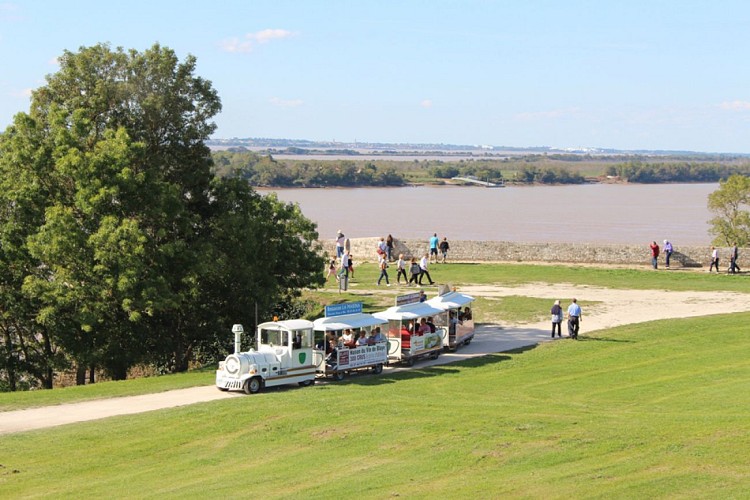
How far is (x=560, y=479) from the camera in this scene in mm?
15781

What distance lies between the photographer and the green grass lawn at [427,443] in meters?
15.9

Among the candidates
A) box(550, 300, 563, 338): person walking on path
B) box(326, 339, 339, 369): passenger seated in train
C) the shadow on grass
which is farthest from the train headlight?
the shadow on grass

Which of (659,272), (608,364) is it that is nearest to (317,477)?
(608,364)

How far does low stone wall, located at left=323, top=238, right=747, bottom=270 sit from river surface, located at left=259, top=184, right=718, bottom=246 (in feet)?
31.8

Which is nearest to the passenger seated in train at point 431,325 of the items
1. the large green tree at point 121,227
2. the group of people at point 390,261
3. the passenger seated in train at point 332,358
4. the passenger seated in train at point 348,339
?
the passenger seated in train at point 348,339

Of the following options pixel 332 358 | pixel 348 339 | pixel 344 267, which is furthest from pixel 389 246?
pixel 332 358

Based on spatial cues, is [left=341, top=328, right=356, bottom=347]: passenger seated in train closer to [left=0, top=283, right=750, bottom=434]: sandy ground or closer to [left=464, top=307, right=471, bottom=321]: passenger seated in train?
[left=0, top=283, right=750, bottom=434]: sandy ground

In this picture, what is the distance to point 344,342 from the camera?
86.9ft

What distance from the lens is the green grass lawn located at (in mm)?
15891

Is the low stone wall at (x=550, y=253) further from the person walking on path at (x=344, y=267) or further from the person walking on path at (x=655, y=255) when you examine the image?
the person walking on path at (x=344, y=267)

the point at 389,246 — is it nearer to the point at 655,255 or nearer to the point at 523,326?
the point at 655,255

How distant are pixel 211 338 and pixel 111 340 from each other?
4.03 m

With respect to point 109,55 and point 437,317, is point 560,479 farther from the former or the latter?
point 109,55

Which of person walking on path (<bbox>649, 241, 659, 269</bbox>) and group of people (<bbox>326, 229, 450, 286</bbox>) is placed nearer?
group of people (<bbox>326, 229, 450, 286</bbox>)
